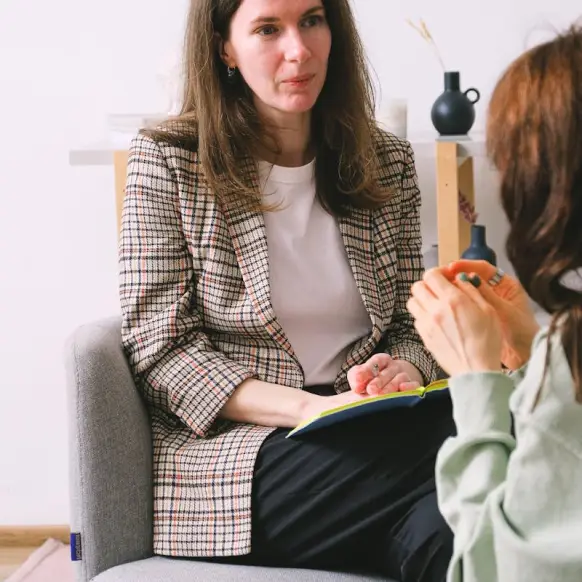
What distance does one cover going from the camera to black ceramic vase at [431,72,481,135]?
237 centimetres

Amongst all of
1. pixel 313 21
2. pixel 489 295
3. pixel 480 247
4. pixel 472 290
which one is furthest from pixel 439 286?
pixel 480 247

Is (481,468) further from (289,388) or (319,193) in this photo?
(319,193)

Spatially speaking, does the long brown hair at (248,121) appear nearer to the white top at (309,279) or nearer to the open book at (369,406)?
the white top at (309,279)

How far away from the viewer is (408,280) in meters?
1.87

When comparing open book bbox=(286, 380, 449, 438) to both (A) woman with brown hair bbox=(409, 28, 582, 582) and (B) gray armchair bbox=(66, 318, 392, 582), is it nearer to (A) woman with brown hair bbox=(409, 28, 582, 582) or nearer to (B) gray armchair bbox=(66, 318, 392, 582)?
(B) gray armchair bbox=(66, 318, 392, 582)

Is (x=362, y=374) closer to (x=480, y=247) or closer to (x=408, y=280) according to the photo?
(x=408, y=280)

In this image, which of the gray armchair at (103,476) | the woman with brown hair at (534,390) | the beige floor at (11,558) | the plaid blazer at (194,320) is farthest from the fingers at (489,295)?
the beige floor at (11,558)

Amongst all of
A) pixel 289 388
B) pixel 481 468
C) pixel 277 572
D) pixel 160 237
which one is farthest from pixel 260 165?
pixel 481 468

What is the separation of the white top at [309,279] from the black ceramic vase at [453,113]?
648 millimetres

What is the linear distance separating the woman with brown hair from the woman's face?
29.2 inches

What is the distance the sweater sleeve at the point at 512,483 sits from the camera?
99 centimetres

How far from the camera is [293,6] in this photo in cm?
176

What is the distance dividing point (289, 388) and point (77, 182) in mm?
1253

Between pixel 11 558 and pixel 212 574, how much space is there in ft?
4.50
